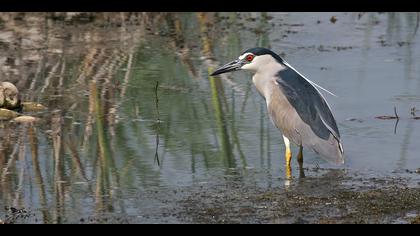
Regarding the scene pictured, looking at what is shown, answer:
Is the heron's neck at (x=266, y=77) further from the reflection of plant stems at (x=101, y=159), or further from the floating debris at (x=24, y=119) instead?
the floating debris at (x=24, y=119)

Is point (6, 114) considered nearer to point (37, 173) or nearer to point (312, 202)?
point (37, 173)

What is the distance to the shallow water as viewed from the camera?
721 centimetres

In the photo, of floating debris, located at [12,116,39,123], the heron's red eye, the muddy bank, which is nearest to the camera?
Result: the muddy bank

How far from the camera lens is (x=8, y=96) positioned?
875cm

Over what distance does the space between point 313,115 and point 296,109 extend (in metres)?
0.16

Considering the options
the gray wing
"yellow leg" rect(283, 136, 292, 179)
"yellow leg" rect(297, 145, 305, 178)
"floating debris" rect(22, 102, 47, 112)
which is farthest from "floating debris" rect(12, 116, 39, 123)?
"yellow leg" rect(297, 145, 305, 178)

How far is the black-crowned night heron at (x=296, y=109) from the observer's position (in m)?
7.62

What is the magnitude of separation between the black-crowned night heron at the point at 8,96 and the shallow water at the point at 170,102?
270 mm

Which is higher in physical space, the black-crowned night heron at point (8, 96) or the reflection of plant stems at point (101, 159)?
the black-crowned night heron at point (8, 96)

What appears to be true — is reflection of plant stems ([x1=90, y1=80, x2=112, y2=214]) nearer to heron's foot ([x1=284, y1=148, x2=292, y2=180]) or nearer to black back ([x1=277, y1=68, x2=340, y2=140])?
heron's foot ([x1=284, y1=148, x2=292, y2=180])

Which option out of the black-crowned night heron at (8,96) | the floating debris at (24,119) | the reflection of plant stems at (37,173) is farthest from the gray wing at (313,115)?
the black-crowned night heron at (8,96)

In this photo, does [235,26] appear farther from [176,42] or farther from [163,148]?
[163,148]

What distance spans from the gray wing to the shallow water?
0.62ft

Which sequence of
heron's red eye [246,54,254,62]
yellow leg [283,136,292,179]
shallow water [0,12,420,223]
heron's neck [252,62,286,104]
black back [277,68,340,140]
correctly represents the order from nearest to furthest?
shallow water [0,12,420,223] < yellow leg [283,136,292,179] < black back [277,68,340,140] < heron's neck [252,62,286,104] < heron's red eye [246,54,254,62]
